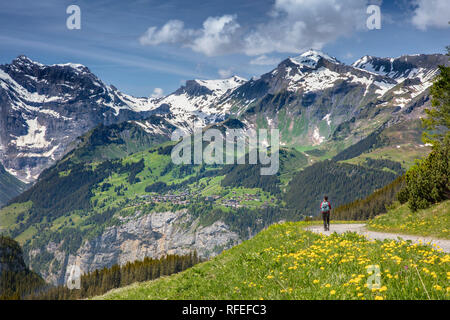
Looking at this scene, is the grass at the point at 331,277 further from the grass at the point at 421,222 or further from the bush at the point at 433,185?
the bush at the point at 433,185

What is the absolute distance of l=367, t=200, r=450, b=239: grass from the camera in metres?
26.7

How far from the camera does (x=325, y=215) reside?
107ft

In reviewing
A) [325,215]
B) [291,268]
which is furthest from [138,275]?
[291,268]

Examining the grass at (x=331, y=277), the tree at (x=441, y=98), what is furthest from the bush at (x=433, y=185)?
the grass at (x=331, y=277)

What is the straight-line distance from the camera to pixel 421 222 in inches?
1203

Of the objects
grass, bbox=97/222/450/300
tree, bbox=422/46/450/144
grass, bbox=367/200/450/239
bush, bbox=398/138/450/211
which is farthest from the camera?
tree, bbox=422/46/450/144

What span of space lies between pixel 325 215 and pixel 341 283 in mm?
24187

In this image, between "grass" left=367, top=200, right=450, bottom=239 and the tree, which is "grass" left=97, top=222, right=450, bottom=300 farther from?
the tree

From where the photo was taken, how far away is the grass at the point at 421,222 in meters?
26.7

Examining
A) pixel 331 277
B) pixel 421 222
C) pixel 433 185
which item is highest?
pixel 433 185

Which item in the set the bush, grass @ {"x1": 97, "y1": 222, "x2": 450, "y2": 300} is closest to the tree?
the bush

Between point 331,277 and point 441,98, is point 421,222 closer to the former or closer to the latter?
point 331,277

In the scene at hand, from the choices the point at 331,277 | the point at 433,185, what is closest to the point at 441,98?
the point at 433,185
